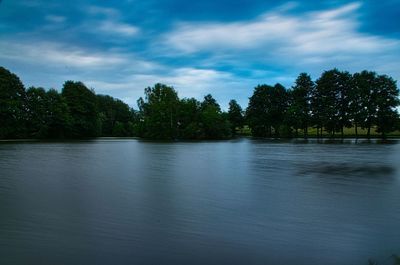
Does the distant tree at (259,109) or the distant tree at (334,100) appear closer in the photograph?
the distant tree at (334,100)

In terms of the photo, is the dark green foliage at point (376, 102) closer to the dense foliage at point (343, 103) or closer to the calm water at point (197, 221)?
the dense foliage at point (343, 103)

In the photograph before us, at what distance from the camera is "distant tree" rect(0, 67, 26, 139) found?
260ft

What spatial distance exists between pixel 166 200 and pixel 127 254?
16.9ft

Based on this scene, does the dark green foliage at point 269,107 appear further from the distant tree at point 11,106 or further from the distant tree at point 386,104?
the distant tree at point 11,106

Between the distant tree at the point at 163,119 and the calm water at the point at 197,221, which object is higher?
the distant tree at the point at 163,119

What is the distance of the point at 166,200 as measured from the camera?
12.0m

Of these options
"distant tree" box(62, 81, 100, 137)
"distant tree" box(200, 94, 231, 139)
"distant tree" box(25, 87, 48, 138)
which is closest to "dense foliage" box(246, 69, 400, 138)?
"distant tree" box(200, 94, 231, 139)

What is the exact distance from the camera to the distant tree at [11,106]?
260 ft

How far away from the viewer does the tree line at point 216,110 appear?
3022 inches

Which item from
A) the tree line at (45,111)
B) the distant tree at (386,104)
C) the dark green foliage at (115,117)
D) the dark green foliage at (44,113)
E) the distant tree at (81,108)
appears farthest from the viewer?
the dark green foliage at (115,117)

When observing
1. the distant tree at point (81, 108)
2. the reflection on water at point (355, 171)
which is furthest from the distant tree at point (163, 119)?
the reflection on water at point (355, 171)

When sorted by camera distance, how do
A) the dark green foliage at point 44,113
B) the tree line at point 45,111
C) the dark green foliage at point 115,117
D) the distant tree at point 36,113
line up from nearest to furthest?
the tree line at point 45,111 → the distant tree at point 36,113 → the dark green foliage at point 44,113 → the dark green foliage at point 115,117

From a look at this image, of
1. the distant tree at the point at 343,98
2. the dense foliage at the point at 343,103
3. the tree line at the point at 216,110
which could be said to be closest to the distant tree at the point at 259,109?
the tree line at the point at 216,110

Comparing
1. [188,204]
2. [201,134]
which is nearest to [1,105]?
[201,134]
